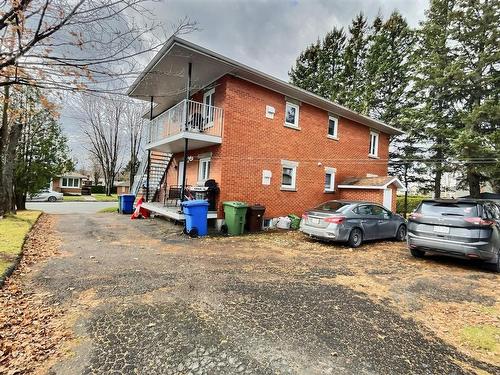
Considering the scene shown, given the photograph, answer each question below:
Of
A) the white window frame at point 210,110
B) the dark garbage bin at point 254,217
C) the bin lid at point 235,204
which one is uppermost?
the white window frame at point 210,110

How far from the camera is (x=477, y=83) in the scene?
1783 centimetres

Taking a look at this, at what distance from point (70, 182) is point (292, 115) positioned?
43.3 m

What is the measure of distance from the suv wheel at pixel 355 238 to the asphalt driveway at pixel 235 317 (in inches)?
78.2

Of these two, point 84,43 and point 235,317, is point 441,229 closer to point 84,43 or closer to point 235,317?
point 235,317

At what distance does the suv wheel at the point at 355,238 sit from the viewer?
898 centimetres

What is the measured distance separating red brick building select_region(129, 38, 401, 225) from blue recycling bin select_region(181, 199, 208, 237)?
2.85 feet

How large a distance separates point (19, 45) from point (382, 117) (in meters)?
28.0

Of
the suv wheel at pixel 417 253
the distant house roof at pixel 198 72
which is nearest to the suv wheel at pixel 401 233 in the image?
the suv wheel at pixel 417 253

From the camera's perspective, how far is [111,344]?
119 inches

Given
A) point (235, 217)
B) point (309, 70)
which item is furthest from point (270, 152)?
point (309, 70)

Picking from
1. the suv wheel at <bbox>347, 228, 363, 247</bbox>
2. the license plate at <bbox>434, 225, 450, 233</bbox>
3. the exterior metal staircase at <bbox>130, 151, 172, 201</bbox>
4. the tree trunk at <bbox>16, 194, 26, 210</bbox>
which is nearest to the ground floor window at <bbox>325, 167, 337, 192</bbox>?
the suv wheel at <bbox>347, 228, 363, 247</bbox>

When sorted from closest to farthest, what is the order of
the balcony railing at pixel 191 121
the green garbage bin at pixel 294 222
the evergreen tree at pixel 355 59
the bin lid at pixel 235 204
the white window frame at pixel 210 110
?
the bin lid at pixel 235 204 → the balcony railing at pixel 191 121 → the white window frame at pixel 210 110 → the green garbage bin at pixel 294 222 → the evergreen tree at pixel 355 59

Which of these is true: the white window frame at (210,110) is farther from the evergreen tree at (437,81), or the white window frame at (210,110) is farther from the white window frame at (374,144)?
the evergreen tree at (437,81)

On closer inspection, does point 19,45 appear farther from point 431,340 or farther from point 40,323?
point 431,340
